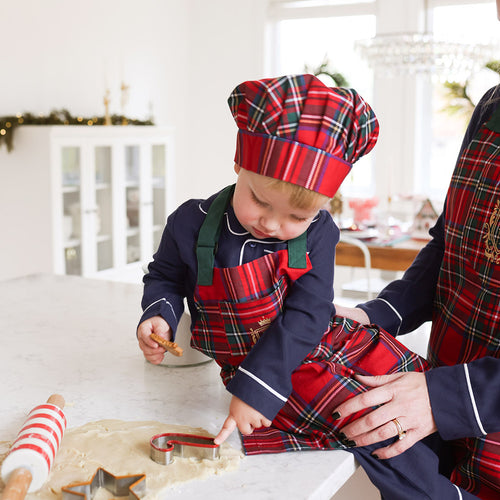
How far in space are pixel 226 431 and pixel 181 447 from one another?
0.07 m

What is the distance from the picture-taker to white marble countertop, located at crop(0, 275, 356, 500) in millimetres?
883

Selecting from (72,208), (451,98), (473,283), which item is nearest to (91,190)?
(72,208)

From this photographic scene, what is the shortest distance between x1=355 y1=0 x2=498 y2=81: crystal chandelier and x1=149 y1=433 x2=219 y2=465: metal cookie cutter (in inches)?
138

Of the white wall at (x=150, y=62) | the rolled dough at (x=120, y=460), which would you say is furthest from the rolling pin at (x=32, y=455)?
the white wall at (x=150, y=62)

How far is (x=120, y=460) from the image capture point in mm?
903

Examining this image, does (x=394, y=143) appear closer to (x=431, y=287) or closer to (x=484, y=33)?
(x=484, y=33)

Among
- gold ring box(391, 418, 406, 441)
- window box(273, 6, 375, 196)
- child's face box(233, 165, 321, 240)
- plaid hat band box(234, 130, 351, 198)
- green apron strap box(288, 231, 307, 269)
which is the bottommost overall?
gold ring box(391, 418, 406, 441)

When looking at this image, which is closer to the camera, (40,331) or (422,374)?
(422,374)

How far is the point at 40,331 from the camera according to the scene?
58.4 inches

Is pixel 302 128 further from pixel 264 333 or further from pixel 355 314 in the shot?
pixel 355 314

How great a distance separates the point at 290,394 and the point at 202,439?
16cm

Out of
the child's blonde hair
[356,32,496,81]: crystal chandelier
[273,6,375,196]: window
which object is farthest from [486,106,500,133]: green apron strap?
[273,6,375,196]: window

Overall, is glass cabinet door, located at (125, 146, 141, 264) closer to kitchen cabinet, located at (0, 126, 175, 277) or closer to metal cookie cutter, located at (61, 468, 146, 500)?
kitchen cabinet, located at (0, 126, 175, 277)

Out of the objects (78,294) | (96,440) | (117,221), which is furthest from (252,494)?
(117,221)
